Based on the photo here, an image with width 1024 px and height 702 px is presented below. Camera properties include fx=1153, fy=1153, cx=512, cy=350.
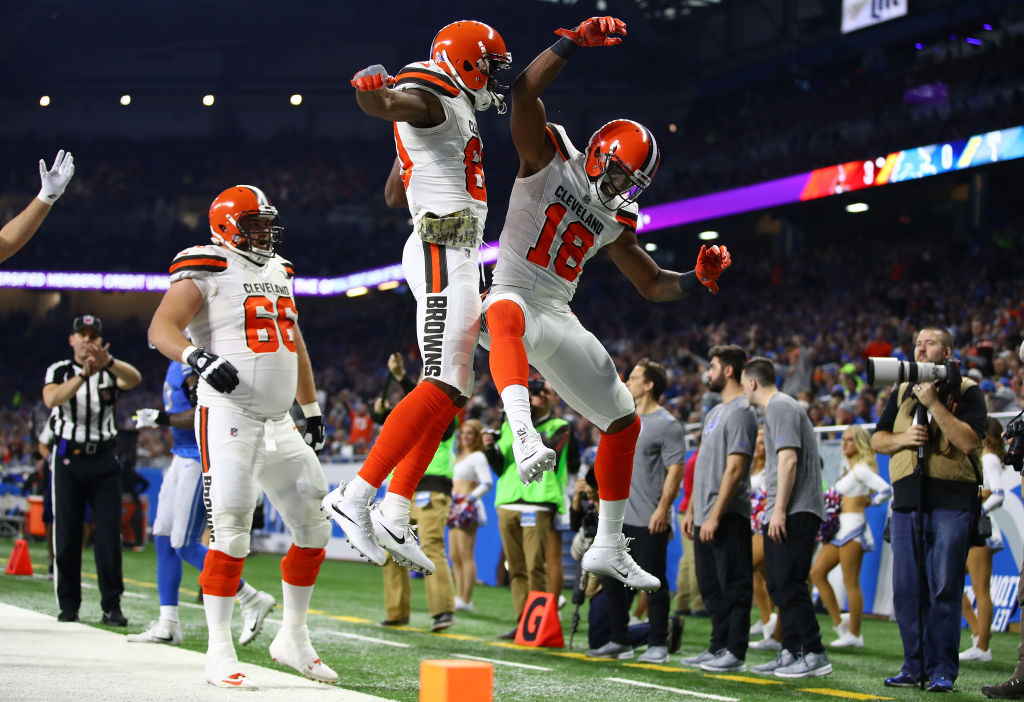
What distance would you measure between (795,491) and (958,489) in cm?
104

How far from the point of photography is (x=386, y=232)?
36906 millimetres

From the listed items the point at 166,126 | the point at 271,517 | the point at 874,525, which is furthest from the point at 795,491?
the point at 166,126

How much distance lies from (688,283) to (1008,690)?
2905mm

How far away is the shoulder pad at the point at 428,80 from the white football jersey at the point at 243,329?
1.86 m

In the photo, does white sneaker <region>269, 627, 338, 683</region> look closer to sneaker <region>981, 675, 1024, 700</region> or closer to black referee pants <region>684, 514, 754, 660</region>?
black referee pants <region>684, 514, 754, 660</region>

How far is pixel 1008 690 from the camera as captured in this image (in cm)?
595

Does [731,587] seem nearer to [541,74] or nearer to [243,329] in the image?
[243,329]

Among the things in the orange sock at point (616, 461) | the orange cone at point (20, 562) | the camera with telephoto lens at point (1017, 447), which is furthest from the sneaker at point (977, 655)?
the orange cone at point (20, 562)

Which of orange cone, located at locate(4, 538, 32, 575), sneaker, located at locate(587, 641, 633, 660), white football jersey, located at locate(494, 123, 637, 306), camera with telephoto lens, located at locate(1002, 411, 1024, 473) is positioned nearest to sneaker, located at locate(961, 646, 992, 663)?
sneaker, located at locate(587, 641, 633, 660)

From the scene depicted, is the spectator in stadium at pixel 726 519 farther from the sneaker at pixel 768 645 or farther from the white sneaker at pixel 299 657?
the white sneaker at pixel 299 657

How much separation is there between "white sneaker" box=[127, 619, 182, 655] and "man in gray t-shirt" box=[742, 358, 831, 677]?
358 cm

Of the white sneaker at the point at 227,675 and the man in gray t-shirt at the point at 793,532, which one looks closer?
the white sneaker at the point at 227,675

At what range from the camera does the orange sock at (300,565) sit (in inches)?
230

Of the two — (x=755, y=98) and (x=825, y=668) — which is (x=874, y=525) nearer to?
(x=825, y=668)
